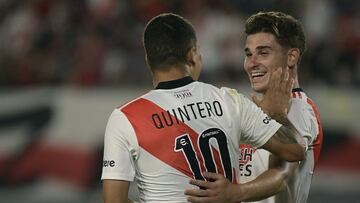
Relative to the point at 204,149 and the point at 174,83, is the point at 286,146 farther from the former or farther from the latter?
the point at 174,83

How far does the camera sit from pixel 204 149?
13.3 ft

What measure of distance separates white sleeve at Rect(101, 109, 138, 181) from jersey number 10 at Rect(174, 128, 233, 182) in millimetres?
224

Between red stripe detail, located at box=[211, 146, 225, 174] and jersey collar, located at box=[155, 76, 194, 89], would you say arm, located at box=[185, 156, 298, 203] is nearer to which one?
red stripe detail, located at box=[211, 146, 225, 174]

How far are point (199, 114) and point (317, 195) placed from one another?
6.32m

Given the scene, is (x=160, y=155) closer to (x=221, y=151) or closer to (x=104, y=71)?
(x=221, y=151)

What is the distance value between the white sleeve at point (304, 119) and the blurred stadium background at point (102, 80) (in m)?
5.36

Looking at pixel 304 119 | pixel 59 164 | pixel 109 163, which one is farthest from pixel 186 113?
pixel 59 164

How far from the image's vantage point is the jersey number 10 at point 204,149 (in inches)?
158

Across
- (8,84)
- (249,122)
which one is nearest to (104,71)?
(8,84)

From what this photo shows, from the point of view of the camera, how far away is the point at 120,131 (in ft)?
13.0

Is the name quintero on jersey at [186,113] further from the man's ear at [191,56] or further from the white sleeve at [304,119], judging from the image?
the white sleeve at [304,119]

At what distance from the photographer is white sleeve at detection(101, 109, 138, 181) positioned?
397cm

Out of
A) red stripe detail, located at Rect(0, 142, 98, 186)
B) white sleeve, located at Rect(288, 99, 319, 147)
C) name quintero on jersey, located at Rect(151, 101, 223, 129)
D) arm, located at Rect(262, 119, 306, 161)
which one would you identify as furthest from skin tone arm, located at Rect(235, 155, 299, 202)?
red stripe detail, located at Rect(0, 142, 98, 186)

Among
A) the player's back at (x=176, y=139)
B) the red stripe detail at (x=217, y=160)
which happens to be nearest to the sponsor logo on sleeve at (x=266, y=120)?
the player's back at (x=176, y=139)
